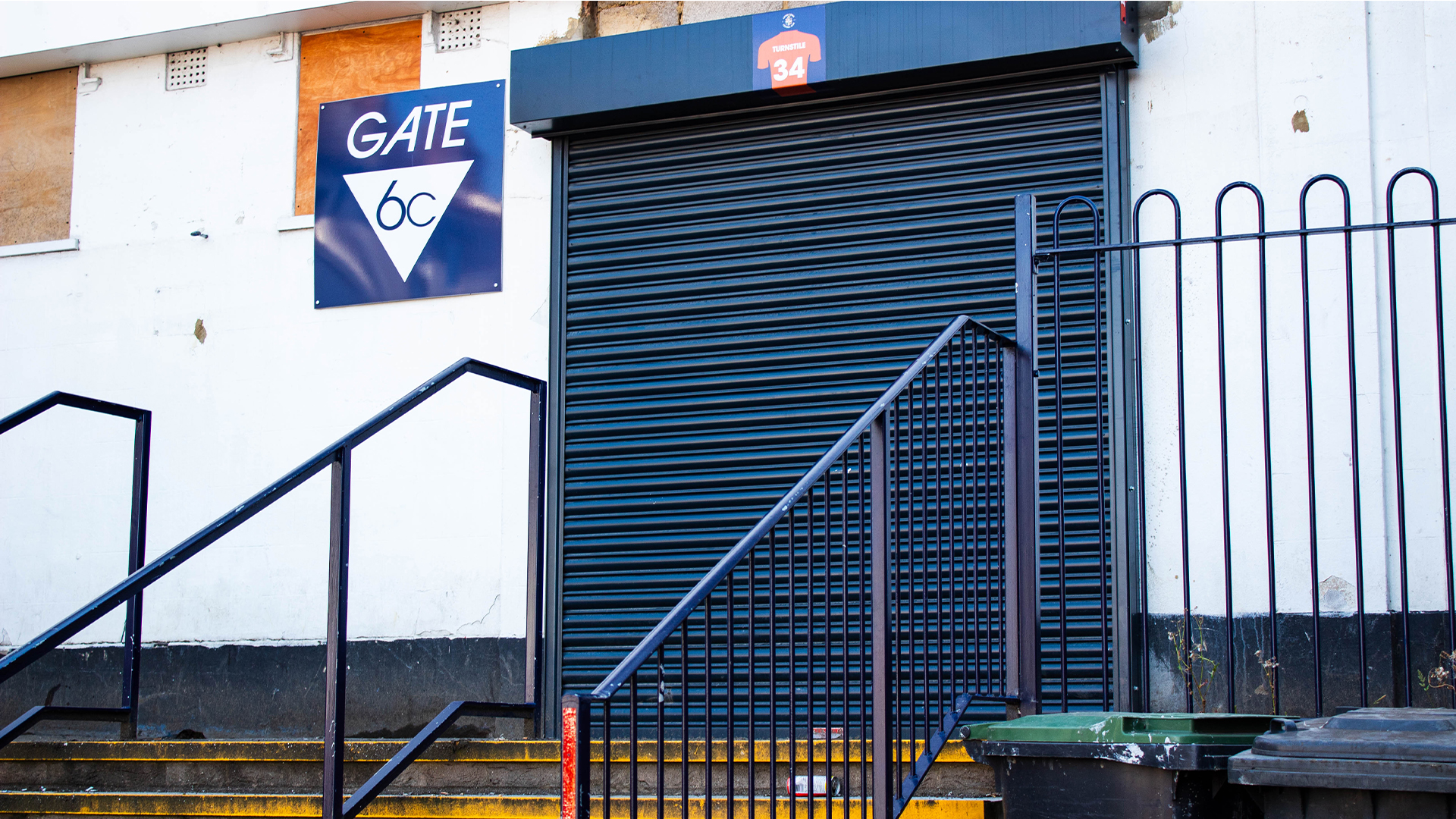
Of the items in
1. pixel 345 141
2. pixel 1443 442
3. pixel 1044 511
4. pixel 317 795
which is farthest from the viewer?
pixel 345 141

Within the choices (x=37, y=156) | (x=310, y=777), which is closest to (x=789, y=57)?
(x=310, y=777)

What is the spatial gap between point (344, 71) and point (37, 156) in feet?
5.97

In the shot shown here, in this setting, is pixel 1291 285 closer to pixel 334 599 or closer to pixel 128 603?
pixel 334 599

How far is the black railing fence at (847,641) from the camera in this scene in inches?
125

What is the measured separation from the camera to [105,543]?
22.0 feet

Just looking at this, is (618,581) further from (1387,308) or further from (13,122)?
(13,122)

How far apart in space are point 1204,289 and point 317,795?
366 cm

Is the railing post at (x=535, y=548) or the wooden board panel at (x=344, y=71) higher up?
the wooden board panel at (x=344, y=71)

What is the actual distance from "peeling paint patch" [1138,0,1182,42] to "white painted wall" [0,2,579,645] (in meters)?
2.58

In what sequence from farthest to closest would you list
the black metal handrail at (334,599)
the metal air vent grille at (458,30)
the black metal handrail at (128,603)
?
the metal air vent grille at (458,30) → the black metal handrail at (128,603) → the black metal handrail at (334,599)

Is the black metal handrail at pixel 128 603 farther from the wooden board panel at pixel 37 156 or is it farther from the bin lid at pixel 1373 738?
the bin lid at pixel 1373 738

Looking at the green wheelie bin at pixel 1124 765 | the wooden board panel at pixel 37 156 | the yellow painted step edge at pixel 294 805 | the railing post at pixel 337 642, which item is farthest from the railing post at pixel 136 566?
the green wheelie bin at pixel 1124 765

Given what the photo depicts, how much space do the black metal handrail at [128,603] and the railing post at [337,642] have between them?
4.11ft

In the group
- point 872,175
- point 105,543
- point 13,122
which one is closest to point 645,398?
point 872,175
